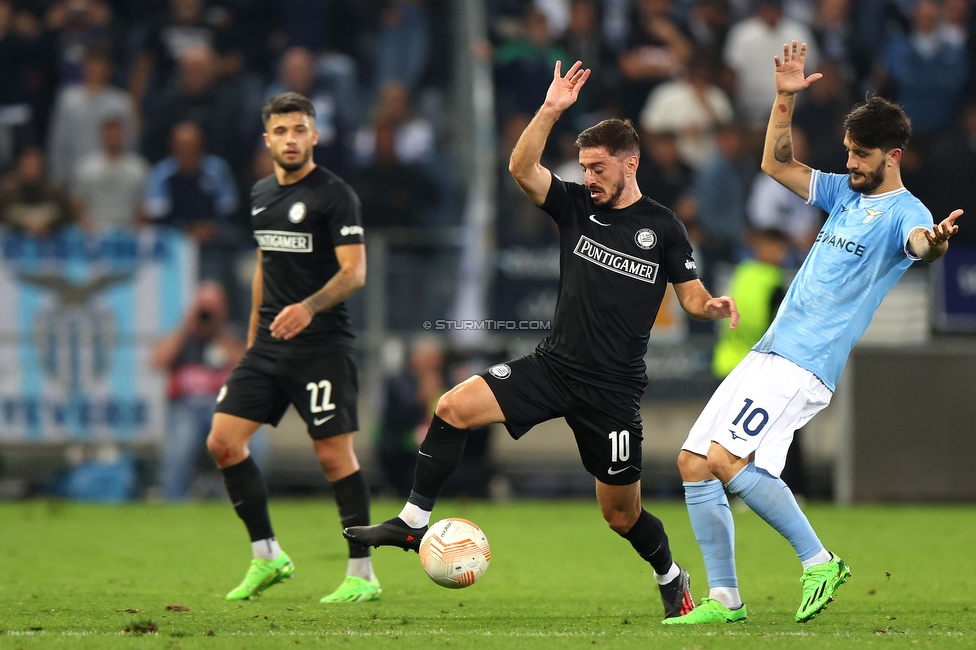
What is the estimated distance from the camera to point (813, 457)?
1379 cm

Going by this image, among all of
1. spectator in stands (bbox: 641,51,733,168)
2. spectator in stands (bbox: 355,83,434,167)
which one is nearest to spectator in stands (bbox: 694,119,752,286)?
spectator in stands (bbox: 641,51,733,168)

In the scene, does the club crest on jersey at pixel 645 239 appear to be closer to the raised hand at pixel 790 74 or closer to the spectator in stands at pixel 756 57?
the raised hand at pixel 790 74

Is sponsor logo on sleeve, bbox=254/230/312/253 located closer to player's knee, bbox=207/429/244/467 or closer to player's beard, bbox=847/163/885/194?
player's knee, bbox=207/429/244/467

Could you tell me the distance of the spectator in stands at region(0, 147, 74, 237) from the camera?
14883 mm

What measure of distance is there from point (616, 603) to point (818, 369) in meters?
1.78

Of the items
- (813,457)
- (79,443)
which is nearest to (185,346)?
(79,443)

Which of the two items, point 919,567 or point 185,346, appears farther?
point 185,346

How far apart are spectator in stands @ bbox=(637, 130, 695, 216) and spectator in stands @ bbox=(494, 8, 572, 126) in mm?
1479

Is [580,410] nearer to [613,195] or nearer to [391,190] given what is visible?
[613,195]

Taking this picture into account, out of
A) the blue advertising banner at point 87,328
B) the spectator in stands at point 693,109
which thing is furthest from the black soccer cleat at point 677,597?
the spectator in stands at point 693,109

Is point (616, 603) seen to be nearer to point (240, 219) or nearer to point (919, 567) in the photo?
point (919, 567)

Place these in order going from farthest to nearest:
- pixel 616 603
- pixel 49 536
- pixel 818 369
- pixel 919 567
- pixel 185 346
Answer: pixel 185 346 → pixel 49 536 → pixel 919 567 → pixel 616 603 → pixel 818 369

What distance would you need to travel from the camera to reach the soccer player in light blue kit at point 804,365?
5895 mm

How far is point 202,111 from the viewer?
1628 centimetres
